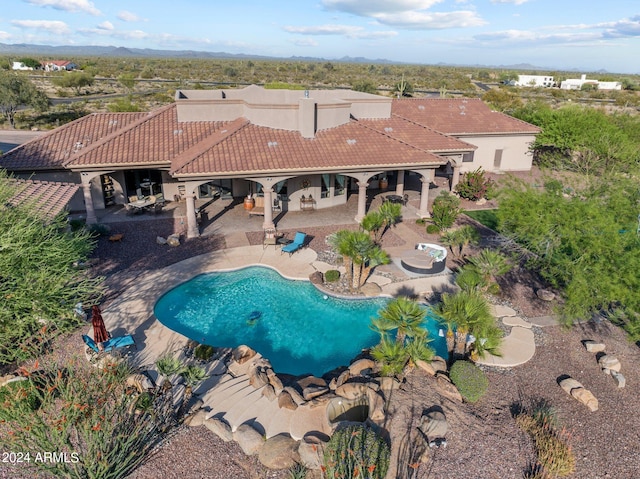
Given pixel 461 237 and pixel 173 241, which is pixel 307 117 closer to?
pixel 173 241

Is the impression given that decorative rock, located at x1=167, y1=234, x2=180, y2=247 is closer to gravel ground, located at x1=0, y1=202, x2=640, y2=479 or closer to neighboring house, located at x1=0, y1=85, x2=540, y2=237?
neighboring house, located at x1=0, y1=85, x2=540, y2=237

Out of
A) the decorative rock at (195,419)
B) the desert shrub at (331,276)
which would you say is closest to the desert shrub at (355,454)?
the decorative rock at (195,419)

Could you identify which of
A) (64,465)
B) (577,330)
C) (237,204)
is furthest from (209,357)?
(237,204)

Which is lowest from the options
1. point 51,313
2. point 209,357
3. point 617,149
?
point 209,357

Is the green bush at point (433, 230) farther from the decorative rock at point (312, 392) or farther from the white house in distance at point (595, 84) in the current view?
the white house in distance at point (595, 84)

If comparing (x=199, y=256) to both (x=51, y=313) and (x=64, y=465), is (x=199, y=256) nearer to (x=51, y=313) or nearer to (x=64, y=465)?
(x=51, y=313)

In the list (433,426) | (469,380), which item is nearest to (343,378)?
(433,426)

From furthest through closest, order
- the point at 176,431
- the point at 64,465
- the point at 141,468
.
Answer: the point at 176,431 → the point at 141,468 → the point at 64,465
